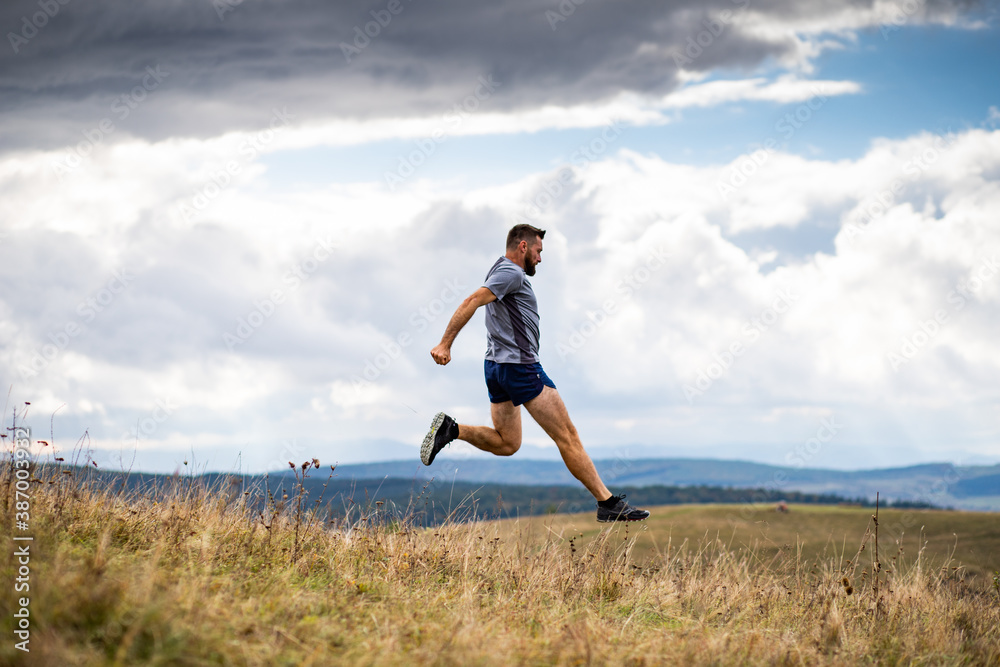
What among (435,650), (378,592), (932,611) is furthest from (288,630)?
(932,611)

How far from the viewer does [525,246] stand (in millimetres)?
6777

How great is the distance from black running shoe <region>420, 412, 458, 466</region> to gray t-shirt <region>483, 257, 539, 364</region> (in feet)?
2.54

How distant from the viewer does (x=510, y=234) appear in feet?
22.4

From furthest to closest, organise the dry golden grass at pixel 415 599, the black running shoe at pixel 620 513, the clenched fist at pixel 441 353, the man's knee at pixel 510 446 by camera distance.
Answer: the man's knee at pixel 510 446 → the black running shoe at pixel 620 513 → the clenched fist at pixel 441 353 → the dry golden grass at pixel 415 599

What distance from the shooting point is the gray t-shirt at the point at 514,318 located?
6547mm

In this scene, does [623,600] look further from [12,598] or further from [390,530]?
[12,598]

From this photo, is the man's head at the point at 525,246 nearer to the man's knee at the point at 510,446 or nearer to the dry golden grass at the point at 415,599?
the man's knee at the point at 510,446

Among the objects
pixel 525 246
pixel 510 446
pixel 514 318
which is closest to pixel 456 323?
pixel 514 318

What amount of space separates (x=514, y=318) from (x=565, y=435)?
3.91 feet

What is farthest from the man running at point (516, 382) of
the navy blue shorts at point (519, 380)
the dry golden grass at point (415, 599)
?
the dry golden grass at point (415, 599)

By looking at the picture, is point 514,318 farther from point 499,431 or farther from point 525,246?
point 499,431

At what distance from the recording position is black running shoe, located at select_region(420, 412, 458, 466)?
22.3 feet

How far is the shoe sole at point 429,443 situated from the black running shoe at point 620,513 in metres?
1.65

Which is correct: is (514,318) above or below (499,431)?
above
